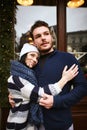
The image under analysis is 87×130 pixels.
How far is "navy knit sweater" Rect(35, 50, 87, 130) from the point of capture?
99.2 inches

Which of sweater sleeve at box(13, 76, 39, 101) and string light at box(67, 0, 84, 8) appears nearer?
sweater sleeve at box(13, 76, 39, 101)

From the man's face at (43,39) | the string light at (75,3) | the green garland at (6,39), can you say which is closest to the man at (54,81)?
the man's face at (43,39)

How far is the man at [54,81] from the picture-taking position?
248cm

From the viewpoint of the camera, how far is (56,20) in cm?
609

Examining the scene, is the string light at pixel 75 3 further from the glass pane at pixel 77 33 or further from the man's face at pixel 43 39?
the man's face at pixel 43 39

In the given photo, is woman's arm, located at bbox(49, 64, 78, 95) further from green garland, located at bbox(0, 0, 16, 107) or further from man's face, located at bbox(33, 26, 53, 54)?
green garland, located at bbox(0, 0, 16, 107)

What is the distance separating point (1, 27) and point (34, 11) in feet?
2.61

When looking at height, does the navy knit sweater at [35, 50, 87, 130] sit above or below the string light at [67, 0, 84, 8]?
below

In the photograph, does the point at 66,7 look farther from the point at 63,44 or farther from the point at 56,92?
the point at 56,92

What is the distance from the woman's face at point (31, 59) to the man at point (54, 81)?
52 mm

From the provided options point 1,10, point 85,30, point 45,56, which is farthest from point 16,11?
point 45,56

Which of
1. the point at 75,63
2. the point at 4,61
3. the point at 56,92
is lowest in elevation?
the point at 4,61

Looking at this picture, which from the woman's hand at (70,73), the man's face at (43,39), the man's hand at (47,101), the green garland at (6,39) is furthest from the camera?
the green garland at (6,39)

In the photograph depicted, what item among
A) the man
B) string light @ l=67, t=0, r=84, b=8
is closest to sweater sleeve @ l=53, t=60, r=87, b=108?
the man
